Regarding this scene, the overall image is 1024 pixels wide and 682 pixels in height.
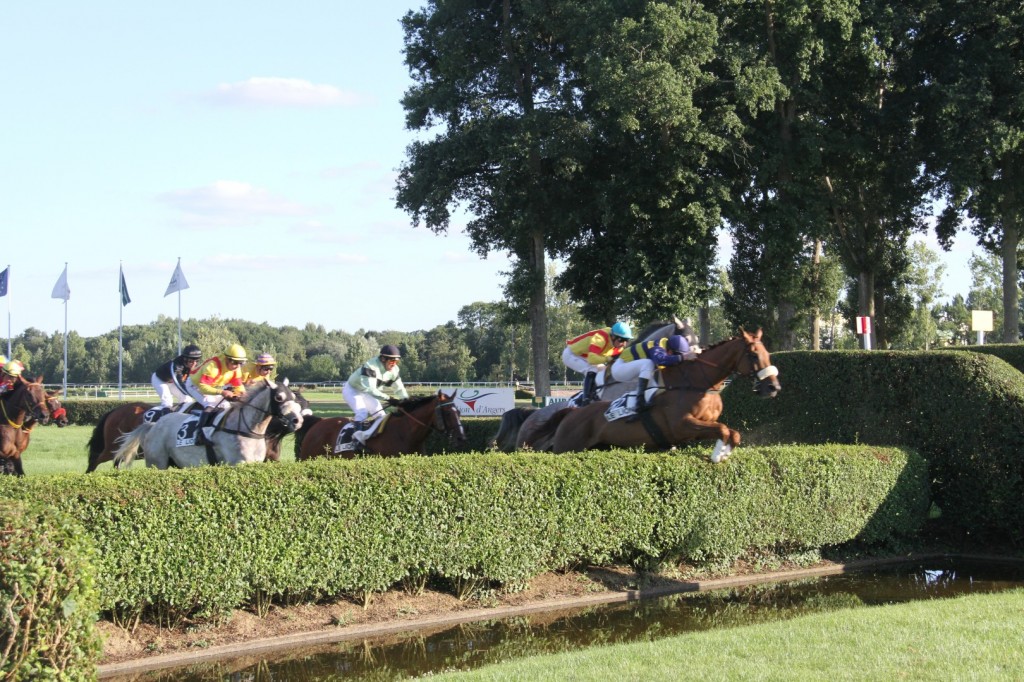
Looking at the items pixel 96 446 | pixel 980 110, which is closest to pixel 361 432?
pixel 96 446

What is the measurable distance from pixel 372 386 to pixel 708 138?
1771 centimetres

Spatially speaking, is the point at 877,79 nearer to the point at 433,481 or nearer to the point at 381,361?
the point at 381,361

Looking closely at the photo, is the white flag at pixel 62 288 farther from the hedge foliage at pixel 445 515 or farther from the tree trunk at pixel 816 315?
the hedge foliage at pixel 445 515

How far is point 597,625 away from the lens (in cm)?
936

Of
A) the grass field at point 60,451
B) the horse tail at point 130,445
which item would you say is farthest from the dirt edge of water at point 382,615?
the grass field at point 60,451

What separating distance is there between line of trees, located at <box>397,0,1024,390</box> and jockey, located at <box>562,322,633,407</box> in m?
13.9

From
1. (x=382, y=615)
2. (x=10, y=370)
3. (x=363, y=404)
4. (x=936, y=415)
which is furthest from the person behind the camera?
(x=10, y=370)

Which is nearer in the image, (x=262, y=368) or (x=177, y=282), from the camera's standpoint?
(x=262, y=368)

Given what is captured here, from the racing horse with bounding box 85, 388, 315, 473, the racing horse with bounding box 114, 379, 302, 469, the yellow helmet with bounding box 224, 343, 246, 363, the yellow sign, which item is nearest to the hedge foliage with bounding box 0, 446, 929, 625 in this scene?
the racing horse with bounding box 114, 379, 302, 469

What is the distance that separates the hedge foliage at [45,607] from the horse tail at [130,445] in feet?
25.8

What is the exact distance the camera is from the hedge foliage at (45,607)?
5.61 meters

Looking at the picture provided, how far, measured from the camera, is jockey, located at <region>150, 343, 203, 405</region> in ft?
50.4

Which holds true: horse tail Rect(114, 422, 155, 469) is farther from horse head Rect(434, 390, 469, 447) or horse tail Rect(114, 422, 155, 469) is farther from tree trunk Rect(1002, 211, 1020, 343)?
tree trunk Rect(1002, 211, 1020, 343)

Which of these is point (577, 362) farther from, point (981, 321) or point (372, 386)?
point (981, 321)
